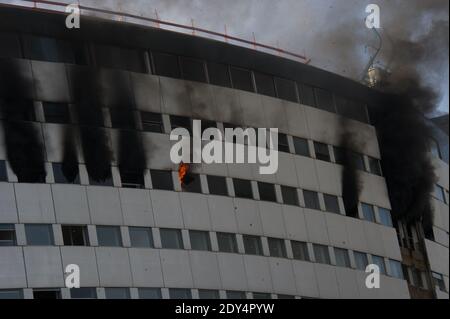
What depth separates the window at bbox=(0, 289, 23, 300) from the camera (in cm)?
4812

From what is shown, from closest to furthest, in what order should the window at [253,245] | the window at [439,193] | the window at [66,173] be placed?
the window at [66,173], the window at [253,245], the window at [439,193]

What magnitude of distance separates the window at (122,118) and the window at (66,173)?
3.76 metres

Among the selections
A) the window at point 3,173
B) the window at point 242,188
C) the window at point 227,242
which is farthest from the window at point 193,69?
the window at point 3,173

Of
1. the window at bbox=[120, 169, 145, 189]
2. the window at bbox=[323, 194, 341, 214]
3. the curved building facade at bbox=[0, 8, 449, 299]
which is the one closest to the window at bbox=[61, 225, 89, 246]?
the curved building facade at bbox=[0, 8, 449, 299]

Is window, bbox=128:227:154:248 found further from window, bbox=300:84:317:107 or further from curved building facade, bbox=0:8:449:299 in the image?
window, bbox=300:84:317:107

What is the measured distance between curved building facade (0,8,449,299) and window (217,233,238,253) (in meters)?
0.08

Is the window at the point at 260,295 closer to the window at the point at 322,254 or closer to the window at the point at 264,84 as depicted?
the window at the point at 322,254

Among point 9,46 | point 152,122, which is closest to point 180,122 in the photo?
point 152,122

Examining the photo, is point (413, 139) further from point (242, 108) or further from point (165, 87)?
point (165, 87)

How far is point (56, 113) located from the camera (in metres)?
53.0

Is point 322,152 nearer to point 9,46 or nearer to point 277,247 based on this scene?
point 277,247

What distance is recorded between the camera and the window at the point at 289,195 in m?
60.7

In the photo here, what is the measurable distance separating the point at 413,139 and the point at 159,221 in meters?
25.2

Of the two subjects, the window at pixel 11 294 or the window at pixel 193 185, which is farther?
the window at pixel 193 185
